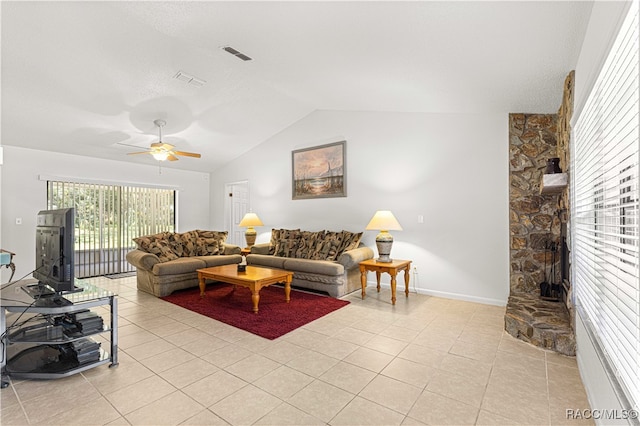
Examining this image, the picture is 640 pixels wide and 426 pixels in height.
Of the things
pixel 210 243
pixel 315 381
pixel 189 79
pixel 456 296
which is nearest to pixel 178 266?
pixel 210 243

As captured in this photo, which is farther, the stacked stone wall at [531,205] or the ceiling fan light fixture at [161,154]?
the ceiling fan light fixture at [161,154]

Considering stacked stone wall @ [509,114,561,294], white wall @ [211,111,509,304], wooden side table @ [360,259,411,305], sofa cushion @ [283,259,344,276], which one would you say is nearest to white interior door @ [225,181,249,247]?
white wall @ [211,111,509,304]

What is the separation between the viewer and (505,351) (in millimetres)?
2670

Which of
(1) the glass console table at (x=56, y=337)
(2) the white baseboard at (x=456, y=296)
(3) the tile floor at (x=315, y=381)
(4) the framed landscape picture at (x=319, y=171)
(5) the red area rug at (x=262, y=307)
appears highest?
(4) the framed landscape picture at (x=319, y=171)

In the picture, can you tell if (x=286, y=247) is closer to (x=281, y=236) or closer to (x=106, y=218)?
(x=281, y=236)

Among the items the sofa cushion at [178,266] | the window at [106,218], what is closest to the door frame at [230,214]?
the window at [106,218]

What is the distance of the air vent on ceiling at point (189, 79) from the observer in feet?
12.5

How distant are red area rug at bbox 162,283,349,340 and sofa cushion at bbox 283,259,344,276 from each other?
1.12ft

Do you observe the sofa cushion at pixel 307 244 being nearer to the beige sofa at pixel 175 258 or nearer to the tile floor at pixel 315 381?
the beige sofa at pixel 175 258

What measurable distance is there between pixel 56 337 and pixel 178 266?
2239mm

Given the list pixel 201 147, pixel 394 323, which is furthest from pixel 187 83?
pixel 394 323

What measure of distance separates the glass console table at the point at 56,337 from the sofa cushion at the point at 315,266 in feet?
8.42

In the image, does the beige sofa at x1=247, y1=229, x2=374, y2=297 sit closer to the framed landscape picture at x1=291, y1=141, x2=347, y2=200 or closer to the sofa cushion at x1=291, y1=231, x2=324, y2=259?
the sofa cushion at x1=291, y1=231, x2=324, y2=259

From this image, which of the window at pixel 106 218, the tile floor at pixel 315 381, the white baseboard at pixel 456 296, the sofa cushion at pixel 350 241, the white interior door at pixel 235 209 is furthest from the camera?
the white interior door at pixel 235 209
